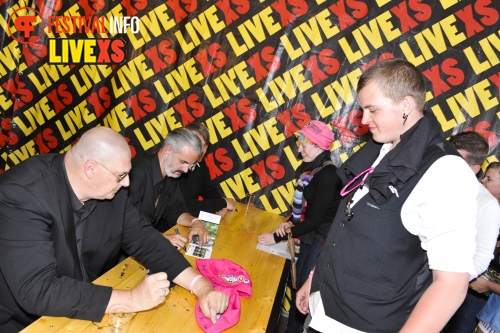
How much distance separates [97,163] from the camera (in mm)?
1617

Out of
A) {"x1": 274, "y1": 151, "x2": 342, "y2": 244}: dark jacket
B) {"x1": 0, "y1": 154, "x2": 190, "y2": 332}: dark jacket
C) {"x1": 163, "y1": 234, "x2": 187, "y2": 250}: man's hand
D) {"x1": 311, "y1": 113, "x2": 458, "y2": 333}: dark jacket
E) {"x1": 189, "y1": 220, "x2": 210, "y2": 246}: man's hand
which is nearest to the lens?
{"x1": 311, "y1": 113, "x2": 458, "y2": 333}: dark jacket

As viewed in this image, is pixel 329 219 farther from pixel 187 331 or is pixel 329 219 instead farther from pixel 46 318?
pixel 46 318

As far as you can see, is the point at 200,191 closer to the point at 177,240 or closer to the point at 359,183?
the point at 177,240

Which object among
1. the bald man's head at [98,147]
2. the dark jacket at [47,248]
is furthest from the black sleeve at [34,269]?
the bald man's head at [98,147]

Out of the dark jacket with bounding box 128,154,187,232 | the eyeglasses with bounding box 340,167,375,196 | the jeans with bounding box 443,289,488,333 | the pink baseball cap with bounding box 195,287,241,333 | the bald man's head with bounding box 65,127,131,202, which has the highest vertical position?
the bald man's head with bounding box 65,127,131,202

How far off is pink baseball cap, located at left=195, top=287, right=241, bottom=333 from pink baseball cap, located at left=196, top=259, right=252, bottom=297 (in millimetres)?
177

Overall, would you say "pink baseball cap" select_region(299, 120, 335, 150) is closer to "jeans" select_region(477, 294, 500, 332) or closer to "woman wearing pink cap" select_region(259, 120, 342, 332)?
"woman wearing pink cap" select_region(259, 120, 342, 332)

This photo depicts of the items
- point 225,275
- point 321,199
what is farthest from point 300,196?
point 225,275

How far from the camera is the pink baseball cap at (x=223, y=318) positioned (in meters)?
1.60

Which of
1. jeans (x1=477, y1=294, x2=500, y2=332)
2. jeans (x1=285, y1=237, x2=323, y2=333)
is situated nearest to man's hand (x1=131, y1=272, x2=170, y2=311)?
jeans (x1=285, y1=237, x2=323, y2=333)

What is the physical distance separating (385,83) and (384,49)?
229cm

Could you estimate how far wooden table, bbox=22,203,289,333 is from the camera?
1487mm

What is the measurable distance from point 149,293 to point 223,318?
0.31m

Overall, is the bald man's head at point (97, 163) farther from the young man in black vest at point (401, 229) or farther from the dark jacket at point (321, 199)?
the dark jacket at point (321, 199)
